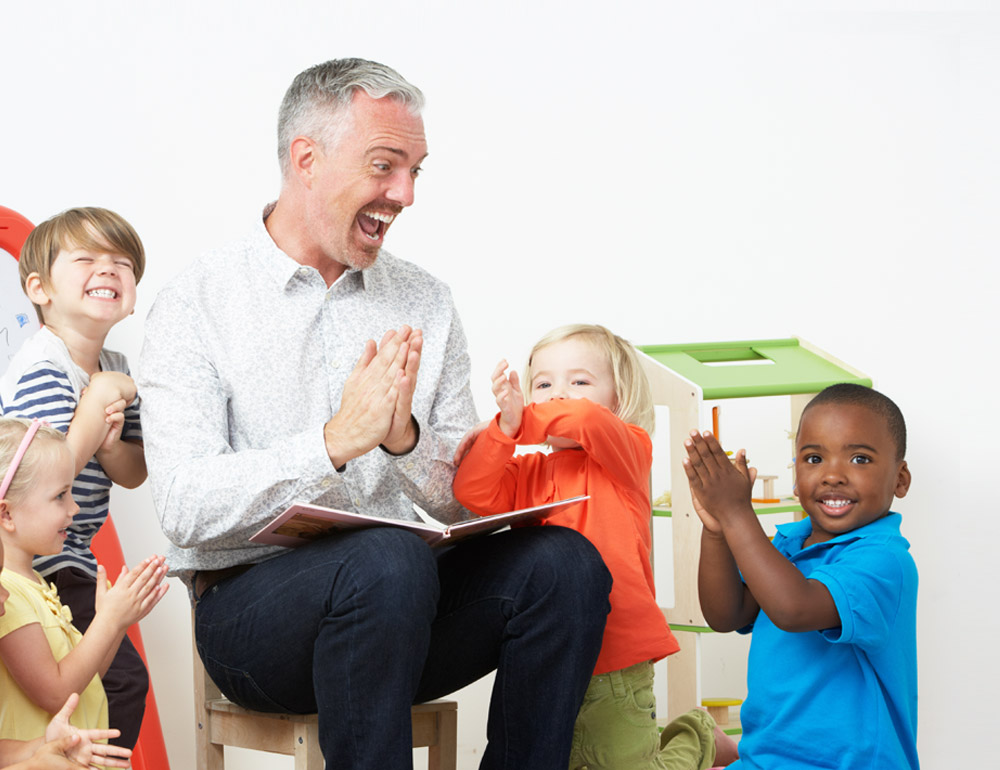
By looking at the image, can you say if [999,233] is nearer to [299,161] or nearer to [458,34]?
[458,34]

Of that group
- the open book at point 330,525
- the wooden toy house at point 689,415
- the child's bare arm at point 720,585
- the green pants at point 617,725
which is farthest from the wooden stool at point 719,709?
the open book at point 330,525

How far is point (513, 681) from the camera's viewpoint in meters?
1.58

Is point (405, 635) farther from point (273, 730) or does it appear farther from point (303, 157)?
point (303, 157)

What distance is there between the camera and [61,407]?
1.71 m

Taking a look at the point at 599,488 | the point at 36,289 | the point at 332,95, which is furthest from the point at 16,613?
the point at 599,488

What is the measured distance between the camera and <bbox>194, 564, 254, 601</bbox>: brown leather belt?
5.61ft

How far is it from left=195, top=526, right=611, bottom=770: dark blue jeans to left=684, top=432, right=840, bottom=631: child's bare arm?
7.9 inches

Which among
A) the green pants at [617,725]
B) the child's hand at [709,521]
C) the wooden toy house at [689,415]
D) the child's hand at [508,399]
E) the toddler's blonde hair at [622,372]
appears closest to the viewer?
the child's hand at [709,521]

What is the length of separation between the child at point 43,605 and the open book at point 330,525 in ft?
0.56

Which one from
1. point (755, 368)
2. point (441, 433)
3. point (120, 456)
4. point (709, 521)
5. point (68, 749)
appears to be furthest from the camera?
point (755, 368)

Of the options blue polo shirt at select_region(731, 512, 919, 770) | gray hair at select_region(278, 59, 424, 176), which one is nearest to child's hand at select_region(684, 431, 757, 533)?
blue polo shirt at select_region(731, 512, 919, 770)

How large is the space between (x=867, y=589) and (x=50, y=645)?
1.13 metres

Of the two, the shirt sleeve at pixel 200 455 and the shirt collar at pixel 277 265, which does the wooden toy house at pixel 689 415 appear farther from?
the shirt sleeve at pixel 200 455

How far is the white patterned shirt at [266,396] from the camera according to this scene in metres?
1.54
